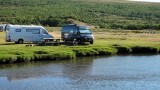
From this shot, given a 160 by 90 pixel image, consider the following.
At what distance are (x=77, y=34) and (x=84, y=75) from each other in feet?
61.2

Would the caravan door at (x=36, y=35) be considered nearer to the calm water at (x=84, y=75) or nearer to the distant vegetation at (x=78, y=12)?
the calm water at (x=84, y=75)

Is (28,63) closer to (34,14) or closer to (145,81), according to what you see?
(145,81)

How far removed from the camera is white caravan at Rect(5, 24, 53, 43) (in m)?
48.7

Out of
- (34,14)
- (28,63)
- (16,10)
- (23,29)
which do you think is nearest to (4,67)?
(28,63)

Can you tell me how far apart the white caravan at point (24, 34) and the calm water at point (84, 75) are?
32.5ft

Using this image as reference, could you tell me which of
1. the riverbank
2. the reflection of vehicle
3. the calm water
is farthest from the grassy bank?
the reflection of vehicle

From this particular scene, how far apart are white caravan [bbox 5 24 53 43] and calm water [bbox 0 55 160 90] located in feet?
32.5

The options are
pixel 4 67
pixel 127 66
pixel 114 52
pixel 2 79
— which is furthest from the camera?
pixel 114 52

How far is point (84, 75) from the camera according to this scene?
31984 mm

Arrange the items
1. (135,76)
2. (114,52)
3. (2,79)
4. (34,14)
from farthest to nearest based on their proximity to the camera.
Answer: (34,14), (114,52), (135,76), (2,79)

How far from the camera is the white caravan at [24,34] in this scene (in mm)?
48688

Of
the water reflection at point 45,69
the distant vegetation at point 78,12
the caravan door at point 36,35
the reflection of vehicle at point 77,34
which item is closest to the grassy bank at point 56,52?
the water reflection at point 45,69

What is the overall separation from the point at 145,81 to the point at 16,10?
13488 cm

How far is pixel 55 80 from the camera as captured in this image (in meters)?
29.5
